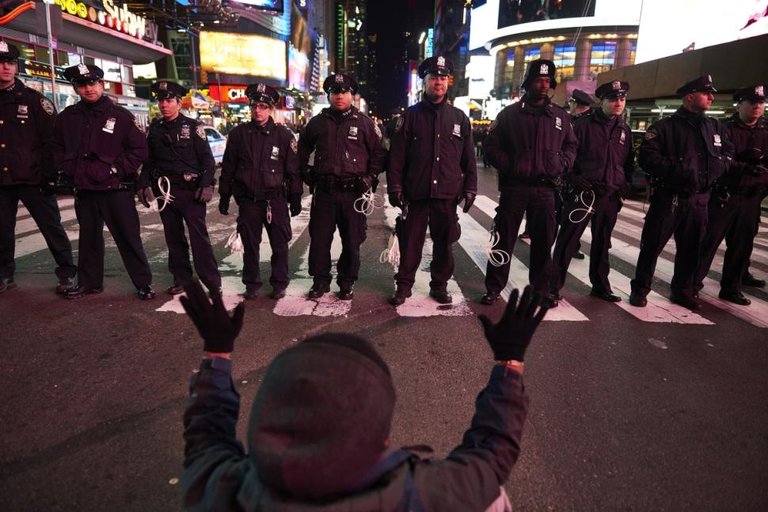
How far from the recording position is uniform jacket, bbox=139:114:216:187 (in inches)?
206

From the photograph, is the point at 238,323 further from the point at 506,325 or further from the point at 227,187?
the point at 227,187

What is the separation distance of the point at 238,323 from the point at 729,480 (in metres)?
2.68

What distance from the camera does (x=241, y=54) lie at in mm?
52719

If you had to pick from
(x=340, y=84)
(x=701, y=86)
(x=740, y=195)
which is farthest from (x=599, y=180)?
(x=340, y=84)

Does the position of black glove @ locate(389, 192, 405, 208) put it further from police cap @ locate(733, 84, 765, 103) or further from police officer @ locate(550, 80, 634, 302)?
police cap @ locate(733, 84, 765, 103)

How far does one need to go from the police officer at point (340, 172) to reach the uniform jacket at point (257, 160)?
18 cm

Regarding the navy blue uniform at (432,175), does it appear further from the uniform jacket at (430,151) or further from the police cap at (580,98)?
the police cap at (580,98)

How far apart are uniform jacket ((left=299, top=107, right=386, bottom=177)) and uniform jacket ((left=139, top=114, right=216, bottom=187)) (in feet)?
3.62

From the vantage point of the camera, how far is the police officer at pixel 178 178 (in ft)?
17.2

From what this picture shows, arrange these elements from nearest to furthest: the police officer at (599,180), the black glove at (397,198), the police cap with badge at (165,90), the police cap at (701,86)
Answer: the police cap at (701,86) < the police cap with badge at (165,90) < the black glove at (397,198) < the police officer at (599,180)

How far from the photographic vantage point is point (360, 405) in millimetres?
1017

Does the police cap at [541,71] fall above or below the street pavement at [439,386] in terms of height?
above

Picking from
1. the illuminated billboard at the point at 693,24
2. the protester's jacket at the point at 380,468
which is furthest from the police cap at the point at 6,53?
the illuminated billboard at the point at 693,24

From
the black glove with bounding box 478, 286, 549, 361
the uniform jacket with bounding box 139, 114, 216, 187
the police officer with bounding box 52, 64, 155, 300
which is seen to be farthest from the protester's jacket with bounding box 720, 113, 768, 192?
the police officer with bounding box 52, 64, 155, 300
